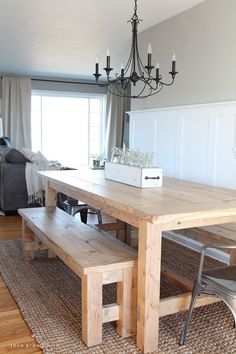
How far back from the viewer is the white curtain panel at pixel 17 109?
782 cm

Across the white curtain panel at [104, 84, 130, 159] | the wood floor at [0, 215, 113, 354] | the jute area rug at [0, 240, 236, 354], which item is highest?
the white curtain panel at [104, 84, 130, 159]

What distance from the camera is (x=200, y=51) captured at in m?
3.61

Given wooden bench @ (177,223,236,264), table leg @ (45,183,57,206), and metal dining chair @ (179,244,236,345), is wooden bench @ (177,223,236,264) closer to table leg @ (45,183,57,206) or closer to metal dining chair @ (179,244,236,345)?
metal dining chair @ (179,244,236,345)

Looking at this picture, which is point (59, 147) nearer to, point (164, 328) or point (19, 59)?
point (19, 59)

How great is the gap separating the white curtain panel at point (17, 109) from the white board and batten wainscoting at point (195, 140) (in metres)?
4.20

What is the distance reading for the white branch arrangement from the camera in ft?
8.00

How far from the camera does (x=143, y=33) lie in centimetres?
455

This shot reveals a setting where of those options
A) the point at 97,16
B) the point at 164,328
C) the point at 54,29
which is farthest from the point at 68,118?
the point at 164,328

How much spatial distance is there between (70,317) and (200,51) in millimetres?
2780

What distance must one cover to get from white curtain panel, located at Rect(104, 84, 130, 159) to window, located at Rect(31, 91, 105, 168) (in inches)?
15.9

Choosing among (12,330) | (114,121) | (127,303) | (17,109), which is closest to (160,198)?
(127,303)

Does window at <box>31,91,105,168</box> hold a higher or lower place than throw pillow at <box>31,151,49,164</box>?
higher

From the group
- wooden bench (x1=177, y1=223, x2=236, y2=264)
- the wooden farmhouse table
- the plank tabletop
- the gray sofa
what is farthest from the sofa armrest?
wooden bench (x1=177, y1=223, x2=236, y2=264)

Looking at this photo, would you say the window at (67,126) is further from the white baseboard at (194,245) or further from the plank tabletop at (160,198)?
the plank tabletop at (160,198)
